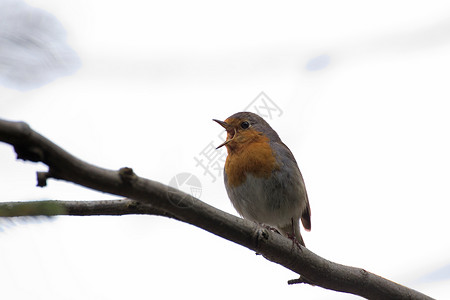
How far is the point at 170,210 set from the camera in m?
2.77

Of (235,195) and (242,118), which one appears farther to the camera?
(242,118)

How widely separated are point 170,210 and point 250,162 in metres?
2.56

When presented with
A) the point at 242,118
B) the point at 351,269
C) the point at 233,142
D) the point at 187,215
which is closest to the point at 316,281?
the point at 351,269

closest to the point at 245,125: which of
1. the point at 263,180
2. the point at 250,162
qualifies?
the point at 250,162

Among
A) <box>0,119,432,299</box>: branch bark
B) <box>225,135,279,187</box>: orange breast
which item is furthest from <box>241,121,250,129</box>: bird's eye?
<box>0,119,432,299</box>: branch bark

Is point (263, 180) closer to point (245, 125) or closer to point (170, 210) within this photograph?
point (245, 125)

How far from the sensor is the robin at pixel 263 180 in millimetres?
5242

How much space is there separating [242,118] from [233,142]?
0.49m

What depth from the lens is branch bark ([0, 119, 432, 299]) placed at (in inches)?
81.0

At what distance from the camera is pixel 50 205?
1719 millimetres

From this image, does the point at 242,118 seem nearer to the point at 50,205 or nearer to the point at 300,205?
the point at 300,205

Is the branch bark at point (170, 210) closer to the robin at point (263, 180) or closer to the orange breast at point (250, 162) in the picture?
the robin at point (263, 180)

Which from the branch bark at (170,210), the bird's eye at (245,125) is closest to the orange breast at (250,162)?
the bird's eye at (245,125)

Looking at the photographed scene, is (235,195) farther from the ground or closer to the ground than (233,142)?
closer to the ground
